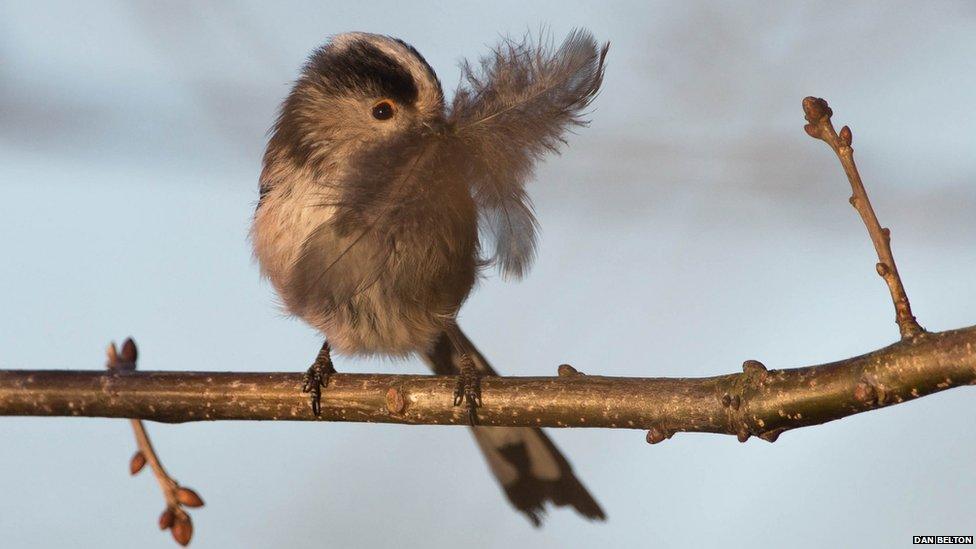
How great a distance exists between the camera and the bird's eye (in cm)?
253

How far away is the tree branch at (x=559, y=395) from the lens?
1.54 metres

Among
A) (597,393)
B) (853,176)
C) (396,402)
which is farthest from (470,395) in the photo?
(853,176)

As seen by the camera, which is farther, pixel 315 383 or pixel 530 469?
pixel 530 469

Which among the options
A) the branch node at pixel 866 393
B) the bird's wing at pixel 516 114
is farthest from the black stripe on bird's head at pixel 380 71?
the branch node at pixel 866 393

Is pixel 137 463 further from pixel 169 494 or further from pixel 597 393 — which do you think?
pixel 597 393

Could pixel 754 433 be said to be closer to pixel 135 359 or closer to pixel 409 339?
pixel 409 339

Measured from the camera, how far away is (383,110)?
255cm

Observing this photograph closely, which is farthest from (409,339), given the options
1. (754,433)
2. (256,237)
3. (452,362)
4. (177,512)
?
(754,433)

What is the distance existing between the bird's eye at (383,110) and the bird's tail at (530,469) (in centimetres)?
69

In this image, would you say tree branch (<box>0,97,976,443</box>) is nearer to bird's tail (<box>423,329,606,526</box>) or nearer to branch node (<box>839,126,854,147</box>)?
branch node (<box>839,126,854,147</box>)

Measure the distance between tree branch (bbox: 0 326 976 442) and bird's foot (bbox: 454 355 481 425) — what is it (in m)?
0.02

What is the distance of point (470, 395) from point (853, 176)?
104cm

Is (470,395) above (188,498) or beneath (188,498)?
above

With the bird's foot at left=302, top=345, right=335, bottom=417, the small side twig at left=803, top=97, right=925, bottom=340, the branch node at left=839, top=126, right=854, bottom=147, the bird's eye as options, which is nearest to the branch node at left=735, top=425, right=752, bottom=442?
the small side twig at left=803, top=97, right=925, bottom=340
